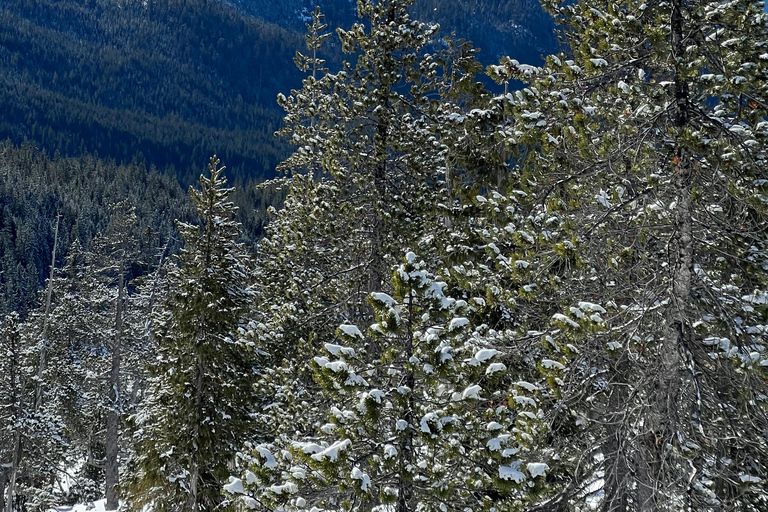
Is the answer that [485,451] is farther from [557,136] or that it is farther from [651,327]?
[557,136]

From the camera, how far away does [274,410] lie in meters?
12.1

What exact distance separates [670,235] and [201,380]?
1161cm

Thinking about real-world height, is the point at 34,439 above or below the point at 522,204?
below

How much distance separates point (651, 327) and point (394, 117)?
7.36 m

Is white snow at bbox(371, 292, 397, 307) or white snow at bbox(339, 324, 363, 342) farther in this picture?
white snow at bbox(339, 324, 363, 342)

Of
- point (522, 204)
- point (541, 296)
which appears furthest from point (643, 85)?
point (541, 296)

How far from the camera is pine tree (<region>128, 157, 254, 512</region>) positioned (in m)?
13.8

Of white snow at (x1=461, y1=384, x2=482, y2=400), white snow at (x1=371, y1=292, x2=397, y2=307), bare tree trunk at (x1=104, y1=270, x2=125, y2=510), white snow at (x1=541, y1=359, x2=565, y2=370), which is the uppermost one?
white snow at (x1=371, y1=292, x2=397, y2=307)

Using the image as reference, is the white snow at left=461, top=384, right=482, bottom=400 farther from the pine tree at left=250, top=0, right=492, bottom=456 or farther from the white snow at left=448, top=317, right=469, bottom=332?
the pine tree at left=250, top=0, right=492, bottom=456

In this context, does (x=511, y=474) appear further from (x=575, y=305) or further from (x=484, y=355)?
(x=575, y=305)

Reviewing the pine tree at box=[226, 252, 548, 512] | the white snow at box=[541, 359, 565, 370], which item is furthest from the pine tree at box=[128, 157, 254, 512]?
the white snow at box=[541, 359, 565, 370]

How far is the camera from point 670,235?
19.9ft

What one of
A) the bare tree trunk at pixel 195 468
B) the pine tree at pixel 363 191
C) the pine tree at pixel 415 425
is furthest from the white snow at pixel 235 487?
the bare tree trunk at pixel 195 468

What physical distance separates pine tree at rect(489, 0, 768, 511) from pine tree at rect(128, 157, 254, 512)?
890 centimetres
